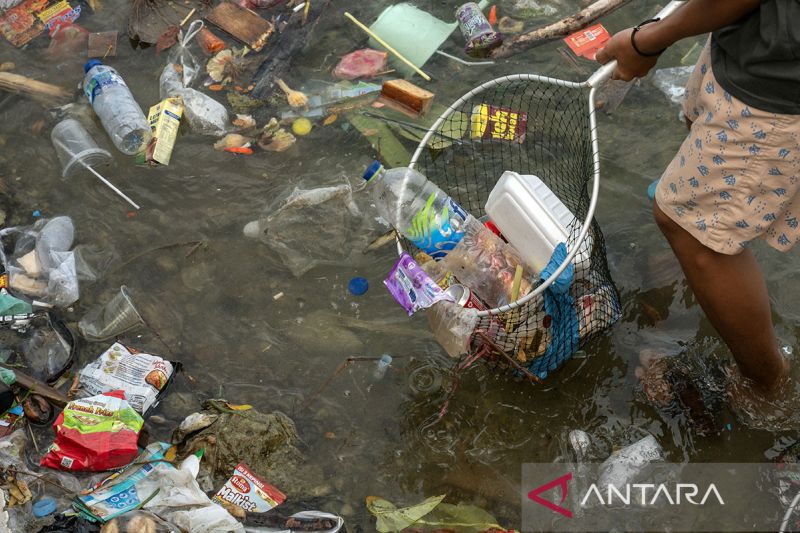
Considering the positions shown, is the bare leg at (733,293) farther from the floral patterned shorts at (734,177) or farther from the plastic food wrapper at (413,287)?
the plastic food wrapper at (413,287)

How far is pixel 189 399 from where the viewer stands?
2.83 m

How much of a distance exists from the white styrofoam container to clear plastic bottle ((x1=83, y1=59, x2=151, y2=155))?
201cm

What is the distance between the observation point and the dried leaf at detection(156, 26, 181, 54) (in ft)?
13.6

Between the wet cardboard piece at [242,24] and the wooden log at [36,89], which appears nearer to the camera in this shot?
the wooden log at [36,89]

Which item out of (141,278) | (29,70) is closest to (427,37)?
(141,278)

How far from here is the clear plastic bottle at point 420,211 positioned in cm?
272

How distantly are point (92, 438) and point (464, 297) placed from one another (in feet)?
4.51

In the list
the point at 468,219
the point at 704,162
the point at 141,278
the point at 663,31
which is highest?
the point at 663,31

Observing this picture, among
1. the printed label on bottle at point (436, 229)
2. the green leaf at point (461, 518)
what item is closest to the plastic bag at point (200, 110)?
the printed label on bottle at point (436, 229)

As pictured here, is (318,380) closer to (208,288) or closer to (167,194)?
(208,288)

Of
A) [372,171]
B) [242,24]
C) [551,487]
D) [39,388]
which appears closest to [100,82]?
[242,24]

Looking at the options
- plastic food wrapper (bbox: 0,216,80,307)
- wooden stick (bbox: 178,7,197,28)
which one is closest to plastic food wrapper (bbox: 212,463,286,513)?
plastic food wrapper (bbox: 0,216,80,307)

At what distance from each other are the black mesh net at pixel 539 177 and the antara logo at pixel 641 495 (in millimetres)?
454

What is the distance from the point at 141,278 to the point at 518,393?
172cm
